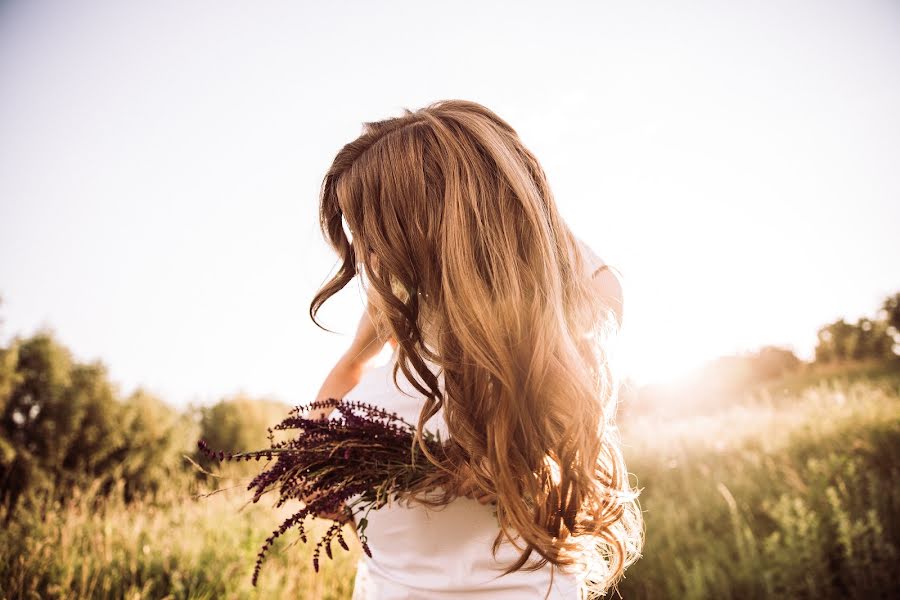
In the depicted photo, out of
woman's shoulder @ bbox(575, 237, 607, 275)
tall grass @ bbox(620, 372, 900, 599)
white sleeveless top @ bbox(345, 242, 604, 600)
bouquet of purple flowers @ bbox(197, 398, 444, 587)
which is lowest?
tall grass @ bbox(620, 372, 900, 599)

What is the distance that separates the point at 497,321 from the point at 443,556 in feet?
2.40

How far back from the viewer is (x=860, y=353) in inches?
921

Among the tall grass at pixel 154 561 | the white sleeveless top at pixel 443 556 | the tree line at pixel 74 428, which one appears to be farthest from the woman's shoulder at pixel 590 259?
the tree line at pixel 74 428

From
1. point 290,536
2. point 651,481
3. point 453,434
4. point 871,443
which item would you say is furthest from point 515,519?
point 871,443

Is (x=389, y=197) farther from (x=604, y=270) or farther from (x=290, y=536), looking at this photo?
(x=290, y=536)

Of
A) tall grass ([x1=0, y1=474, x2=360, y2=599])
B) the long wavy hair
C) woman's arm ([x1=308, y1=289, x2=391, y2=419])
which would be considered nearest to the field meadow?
tall grass ([x1=0, y1=474, x2=360, y2=599])

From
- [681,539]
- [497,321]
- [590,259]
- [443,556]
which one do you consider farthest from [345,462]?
[681,539]

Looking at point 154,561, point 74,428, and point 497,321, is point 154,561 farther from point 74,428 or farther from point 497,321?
point 74,428

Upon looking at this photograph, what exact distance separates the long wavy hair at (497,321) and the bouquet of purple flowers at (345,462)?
9 cm

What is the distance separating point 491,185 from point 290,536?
4507 millimetres

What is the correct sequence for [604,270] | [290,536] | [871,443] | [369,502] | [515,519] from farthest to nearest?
[871,443] < [290,536] < [604,270] < [369,502] < [515,519]

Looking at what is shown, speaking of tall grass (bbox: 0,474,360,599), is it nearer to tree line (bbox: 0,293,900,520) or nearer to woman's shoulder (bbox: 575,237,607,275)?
woman's shoulder (bbox: 575,237,607,275)

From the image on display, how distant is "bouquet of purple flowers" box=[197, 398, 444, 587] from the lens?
4.42ft

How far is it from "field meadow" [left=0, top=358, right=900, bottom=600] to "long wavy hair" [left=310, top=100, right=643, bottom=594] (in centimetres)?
157
